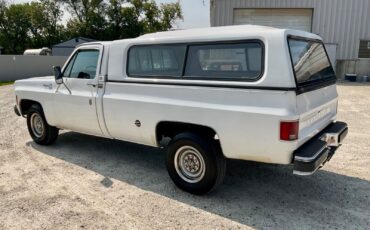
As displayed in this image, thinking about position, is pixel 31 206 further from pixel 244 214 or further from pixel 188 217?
pixel 244 214

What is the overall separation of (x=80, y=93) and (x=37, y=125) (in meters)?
1.69

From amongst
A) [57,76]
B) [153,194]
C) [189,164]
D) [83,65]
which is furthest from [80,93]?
[189,164]

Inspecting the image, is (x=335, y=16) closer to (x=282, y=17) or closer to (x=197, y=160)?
(x=282, y=17)

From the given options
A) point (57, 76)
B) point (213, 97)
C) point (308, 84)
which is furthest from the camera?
point (57, 76)

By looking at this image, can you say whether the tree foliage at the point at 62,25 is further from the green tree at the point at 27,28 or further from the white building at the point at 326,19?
the white building at the point at 326,19

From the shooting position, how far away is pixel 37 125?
645cm

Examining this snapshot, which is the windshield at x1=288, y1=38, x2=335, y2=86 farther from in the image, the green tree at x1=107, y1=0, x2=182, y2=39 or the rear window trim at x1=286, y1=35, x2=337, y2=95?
the green tree at x1=107, y1=0, x2=182, y2=39

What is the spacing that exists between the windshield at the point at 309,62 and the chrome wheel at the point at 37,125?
4.69 m

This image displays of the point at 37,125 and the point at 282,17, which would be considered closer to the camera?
the point at 37,125

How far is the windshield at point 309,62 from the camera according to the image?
3683mm

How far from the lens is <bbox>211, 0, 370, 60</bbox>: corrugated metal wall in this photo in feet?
63.7

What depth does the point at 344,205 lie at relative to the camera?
4008 mm

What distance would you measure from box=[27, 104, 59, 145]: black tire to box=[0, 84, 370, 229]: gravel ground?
18 cm

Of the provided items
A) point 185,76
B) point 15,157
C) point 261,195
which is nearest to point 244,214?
point 261,195
